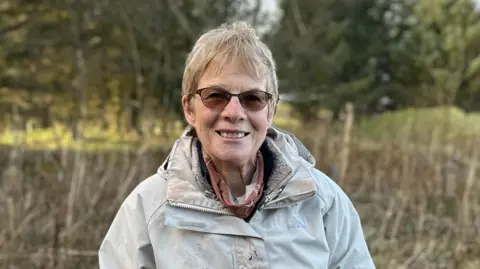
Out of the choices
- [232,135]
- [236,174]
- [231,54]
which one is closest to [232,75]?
[231,54]

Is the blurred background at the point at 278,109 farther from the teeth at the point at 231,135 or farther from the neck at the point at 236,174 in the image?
the teeth at the point at 231,135

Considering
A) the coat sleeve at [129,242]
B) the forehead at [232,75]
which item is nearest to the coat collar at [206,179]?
the coat sleeve at [129,242]

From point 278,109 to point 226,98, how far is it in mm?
6175

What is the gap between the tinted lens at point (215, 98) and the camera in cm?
159

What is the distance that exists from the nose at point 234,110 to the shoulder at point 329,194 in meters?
0.29

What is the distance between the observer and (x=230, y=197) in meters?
1.64

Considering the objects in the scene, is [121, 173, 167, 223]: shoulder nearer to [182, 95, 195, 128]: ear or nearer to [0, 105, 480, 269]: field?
[182, 95, 195, 128]: ear

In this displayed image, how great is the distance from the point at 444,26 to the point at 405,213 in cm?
1779

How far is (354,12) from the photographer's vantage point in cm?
2036

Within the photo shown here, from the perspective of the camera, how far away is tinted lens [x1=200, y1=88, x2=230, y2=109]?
1590 mm

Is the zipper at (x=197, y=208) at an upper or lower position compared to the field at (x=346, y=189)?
upper

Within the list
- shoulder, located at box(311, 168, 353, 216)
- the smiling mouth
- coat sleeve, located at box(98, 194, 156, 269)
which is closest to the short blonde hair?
the smiling mouth

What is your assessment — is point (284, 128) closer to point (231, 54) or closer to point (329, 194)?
point (329, 194)

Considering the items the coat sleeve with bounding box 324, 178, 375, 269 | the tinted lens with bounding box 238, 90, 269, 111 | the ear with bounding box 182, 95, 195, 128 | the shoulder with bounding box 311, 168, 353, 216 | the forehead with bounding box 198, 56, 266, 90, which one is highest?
the forehead with bounding box 198, 56, 266, 90
